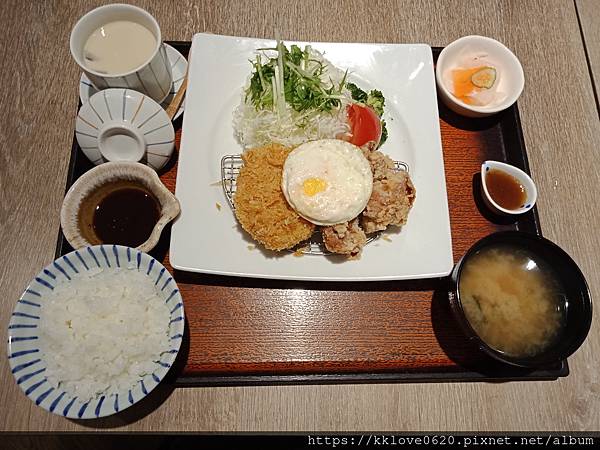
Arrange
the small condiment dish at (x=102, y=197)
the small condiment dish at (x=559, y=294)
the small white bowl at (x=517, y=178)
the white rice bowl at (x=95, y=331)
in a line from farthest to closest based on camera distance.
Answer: the small white bowl at (x=517, y=178) < the small condiment dish at (x=102, y=197) < the small condiment dish at (x=559, y=294) < the white rice bowl at (x=95, y=331)

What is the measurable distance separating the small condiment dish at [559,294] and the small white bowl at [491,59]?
850mm

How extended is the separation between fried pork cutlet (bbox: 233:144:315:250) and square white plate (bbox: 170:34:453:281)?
0.36 ft

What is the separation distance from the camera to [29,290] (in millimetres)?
1931

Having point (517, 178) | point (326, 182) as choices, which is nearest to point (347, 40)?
point (326, 182)

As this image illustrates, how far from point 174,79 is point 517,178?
204cm

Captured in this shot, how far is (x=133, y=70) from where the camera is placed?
2287 mm

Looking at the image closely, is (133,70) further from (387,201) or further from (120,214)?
(387,201)

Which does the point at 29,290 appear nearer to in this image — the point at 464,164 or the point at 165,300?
the point at 165,300

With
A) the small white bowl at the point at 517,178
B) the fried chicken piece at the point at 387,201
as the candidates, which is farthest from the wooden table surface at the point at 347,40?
the fried chicken piece at the point at 387,201

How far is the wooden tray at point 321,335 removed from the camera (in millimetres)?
2176

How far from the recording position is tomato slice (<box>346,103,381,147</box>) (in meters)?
2.51

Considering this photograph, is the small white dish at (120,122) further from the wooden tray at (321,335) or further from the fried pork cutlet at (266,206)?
the fried pork cutlet at (266,206)

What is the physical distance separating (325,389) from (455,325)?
2.39 feet

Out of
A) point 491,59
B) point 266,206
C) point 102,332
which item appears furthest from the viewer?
point 491,59
